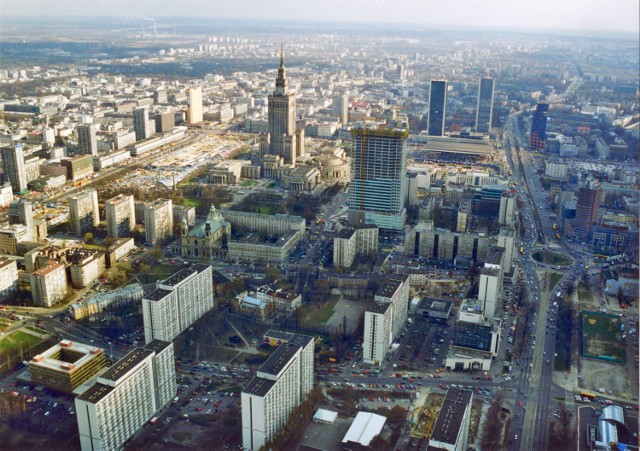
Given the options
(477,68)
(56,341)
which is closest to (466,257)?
(56,341)

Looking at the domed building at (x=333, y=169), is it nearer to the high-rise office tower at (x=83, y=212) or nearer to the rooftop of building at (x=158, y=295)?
the high-rise office tower at (x=83, y=212)

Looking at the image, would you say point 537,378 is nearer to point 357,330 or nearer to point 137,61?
point 357,330

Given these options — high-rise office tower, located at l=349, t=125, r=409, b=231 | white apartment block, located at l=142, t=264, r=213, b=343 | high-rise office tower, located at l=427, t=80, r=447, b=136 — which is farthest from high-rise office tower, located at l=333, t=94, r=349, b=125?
white apartment block, located at l=142, t=264, r=213, b=343

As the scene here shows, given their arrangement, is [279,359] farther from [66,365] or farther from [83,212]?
[83,212]

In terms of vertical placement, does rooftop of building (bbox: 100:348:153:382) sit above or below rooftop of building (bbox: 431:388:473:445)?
above

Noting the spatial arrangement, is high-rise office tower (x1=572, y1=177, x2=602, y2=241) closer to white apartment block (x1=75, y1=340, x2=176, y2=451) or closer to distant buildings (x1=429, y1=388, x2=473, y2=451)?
distant buildings (x1=429, y1=388, x2=473, y2=451)

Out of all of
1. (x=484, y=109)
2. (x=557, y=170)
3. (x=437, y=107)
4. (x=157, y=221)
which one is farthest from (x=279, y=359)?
(x=484, y=109)

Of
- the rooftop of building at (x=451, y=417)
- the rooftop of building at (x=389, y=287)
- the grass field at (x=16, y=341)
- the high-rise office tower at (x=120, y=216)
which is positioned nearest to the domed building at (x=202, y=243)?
the high-rise office tower at (x=120, y=216)
